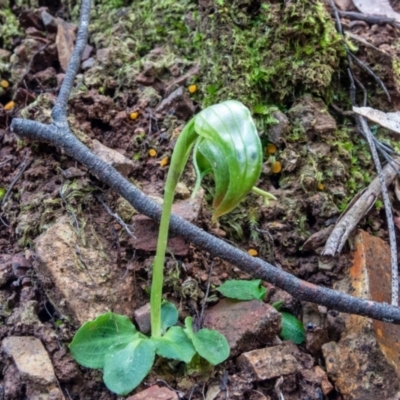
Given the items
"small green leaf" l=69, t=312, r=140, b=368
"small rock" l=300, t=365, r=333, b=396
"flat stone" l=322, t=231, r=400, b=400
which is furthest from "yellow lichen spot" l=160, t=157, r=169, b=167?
"small rock" l=300, t=365, r=333, b=396

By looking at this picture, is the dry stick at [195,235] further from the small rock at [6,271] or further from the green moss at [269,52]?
the green moss at [269,52]

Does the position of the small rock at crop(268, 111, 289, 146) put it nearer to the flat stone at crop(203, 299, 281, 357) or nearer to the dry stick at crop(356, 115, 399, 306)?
the dry stick at crop(356, 115, 399, 306)

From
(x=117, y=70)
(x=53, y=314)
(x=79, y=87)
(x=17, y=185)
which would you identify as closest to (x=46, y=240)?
(x=53, y=314)

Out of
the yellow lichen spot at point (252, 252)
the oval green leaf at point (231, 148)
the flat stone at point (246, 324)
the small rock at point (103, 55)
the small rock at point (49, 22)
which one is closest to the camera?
the oval green leaf at point (231, 148)

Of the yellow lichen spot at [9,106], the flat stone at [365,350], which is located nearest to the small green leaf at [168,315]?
the flat stone at [365,350]

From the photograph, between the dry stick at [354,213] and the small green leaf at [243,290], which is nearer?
the small green leaf at [243,290]

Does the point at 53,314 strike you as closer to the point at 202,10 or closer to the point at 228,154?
the point at 228,154

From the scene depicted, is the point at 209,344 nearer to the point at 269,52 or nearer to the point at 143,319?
the point at 143,319
